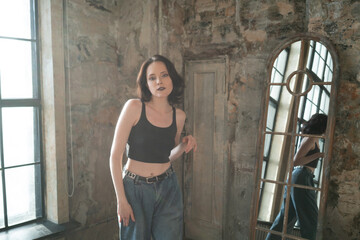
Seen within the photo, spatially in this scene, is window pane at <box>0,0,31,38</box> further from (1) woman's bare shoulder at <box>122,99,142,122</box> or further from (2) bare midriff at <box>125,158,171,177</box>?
(2) bare midriff at <box>125,158,171,177</box>

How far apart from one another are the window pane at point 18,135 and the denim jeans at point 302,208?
2.33 m

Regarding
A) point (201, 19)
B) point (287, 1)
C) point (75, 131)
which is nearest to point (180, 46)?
point (201, 19)

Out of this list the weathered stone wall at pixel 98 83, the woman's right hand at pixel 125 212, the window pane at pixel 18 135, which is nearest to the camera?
the woman's right hand at pixel 125 212

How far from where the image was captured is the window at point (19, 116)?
2.50 meters

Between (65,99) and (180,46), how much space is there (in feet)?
4.32

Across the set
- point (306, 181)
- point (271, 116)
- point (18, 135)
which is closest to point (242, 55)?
point (271, 116)

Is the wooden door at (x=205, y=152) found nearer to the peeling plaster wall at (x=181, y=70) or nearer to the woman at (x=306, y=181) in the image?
the peeling plaster wall at (x=181, y=70)

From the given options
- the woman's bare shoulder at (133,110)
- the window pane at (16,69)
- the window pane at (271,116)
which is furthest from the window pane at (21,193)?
the window pane at (271,116)

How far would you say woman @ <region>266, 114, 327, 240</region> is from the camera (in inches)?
89.5

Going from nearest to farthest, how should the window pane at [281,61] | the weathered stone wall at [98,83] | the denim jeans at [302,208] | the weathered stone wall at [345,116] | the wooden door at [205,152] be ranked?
the weathered stone wall at [345,116] → the denim jeans at [302,208] → the window pane at [281,61] → the weathered stone wall at [98,83] → the wooden door at [205,152]

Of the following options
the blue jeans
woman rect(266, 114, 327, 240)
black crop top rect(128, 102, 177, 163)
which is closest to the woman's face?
black crop top rect(128, 102, 177, 163)

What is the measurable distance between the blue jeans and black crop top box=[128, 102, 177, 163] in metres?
0.16

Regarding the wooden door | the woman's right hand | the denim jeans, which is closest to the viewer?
the woman's right hand

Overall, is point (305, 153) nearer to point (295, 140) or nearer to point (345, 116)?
point (295, 140)
